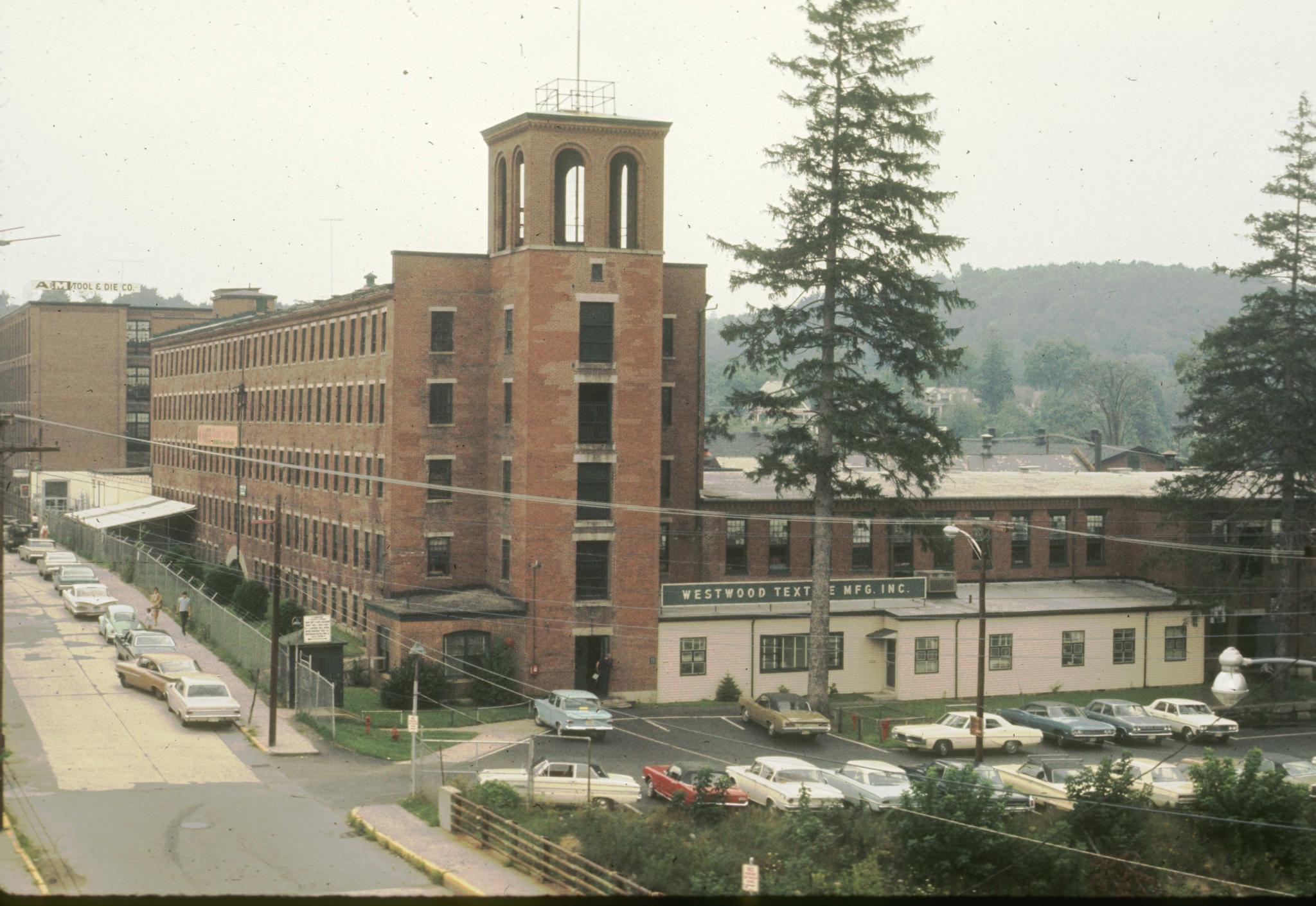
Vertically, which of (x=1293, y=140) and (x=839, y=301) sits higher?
(x=1293, y=140)

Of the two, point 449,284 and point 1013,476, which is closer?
point 449,284

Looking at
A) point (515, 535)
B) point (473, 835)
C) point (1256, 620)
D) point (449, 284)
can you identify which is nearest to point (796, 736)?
point (515, 535)

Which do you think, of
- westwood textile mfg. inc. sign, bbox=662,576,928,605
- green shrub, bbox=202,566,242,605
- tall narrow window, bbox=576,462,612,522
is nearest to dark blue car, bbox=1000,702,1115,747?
westwood textile mfg. inc. sign, bbox=662,576,928,605

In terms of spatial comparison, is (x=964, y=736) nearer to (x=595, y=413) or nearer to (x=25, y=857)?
(x=595, y=413)

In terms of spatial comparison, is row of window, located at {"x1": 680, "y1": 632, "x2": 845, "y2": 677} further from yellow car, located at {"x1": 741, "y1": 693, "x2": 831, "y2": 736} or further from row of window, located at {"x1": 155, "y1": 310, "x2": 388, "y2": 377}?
row of window, located at {"x1": 155, "y1": 310, "x2": 388, "y2": 377}

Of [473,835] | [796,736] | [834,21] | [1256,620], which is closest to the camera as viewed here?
[473,835]

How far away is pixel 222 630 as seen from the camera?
5900cm

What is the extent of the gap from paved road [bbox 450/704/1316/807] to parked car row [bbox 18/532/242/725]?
896 cm

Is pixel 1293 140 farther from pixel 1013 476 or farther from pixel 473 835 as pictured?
pixel 473 835

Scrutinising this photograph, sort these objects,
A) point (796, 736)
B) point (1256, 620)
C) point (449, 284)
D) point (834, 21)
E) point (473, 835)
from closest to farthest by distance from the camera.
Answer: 1. point (473, 835)
2. point (796, 736)
3. point (834, 21)
4. point (449, 284)
5. point (1256, 620)

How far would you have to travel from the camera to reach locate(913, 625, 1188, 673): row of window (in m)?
58.1

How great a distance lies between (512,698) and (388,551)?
10098mm

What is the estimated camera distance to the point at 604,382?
56156 mm

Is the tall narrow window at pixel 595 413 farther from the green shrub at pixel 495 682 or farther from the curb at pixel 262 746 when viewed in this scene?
the curb at pixel 262 746
